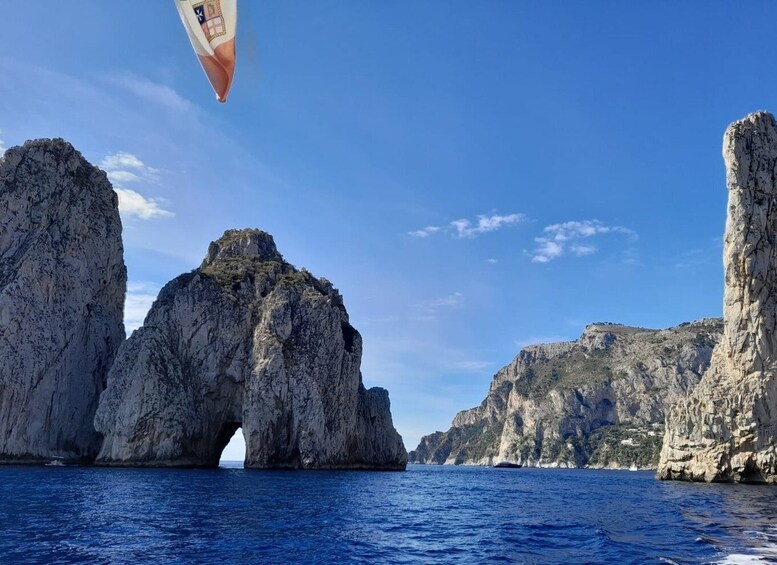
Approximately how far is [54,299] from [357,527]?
72.7m

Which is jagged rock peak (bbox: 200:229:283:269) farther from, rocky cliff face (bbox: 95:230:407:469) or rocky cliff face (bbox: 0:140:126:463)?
rocky cliff face (bbox: 0:140:126:463)

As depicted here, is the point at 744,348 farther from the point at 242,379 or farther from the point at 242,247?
the point at 242,247

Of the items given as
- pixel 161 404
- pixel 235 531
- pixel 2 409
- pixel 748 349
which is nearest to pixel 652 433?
pixel 748 349

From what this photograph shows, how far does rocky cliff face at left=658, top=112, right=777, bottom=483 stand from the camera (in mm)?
59938

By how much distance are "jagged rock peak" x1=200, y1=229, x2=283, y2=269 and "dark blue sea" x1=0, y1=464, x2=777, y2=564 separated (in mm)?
65242

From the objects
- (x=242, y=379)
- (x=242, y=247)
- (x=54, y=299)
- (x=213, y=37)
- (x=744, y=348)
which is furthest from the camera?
(x=242, y=247)

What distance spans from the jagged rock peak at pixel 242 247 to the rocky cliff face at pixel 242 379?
5.93 metres

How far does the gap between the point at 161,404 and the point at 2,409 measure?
20128 millimetres

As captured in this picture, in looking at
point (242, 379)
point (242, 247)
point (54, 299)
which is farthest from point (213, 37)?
point (242, 247)

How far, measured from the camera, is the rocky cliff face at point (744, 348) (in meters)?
59.9

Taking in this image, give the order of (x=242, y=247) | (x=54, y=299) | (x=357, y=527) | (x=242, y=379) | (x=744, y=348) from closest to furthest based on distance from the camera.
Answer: (x=357, y=527) → (x=744, y=348) → (x=54, y=299) → (x=242, y=379) → (x=242, y=247)

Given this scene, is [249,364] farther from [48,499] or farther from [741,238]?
[741,238]

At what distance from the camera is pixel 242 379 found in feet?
288

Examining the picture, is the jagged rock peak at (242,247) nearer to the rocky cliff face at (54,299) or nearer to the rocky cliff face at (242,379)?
the rocky cliff face at (242,379)
